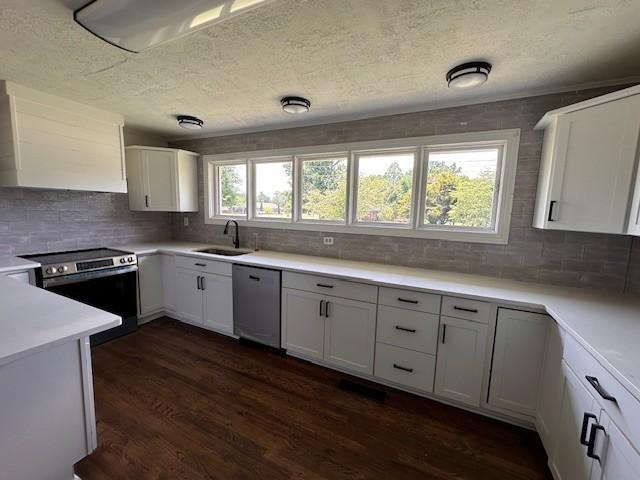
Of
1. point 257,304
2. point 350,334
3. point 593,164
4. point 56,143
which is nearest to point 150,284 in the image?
point 257,304

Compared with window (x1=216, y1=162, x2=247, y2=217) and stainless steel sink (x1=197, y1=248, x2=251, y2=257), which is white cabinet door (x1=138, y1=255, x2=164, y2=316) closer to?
stainless steel sink (x1=197, y1=248, x2=251, y2=257)

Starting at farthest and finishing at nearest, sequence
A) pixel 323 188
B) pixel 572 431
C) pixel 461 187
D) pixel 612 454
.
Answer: pixel 323 188
pixel 461 187
pixel 572 431
pixel 612 454

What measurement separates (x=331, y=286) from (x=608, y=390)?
1629 millimetres

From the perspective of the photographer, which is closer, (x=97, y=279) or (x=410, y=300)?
(x=410, y=300)

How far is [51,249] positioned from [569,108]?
4.70m

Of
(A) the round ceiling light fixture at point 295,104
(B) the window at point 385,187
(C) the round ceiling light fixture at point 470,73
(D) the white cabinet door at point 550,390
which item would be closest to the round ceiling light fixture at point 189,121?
(A) the round ceiling light fixture at point 295,104

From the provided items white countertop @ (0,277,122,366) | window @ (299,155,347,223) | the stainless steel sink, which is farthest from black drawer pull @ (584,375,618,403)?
the stainless steel sink

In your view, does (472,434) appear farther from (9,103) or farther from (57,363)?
(9,103)

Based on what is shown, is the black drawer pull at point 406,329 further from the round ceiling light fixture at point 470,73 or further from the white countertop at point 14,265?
the white countertop at point 14,265

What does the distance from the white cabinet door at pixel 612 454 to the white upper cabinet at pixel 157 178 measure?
4.07 meters

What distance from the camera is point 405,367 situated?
205 centimetres

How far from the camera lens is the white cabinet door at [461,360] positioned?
182 centimetres

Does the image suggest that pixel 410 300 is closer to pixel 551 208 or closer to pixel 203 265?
pixel 551 208

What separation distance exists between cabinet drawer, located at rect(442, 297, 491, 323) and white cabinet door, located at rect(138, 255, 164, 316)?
3167 millimetres
